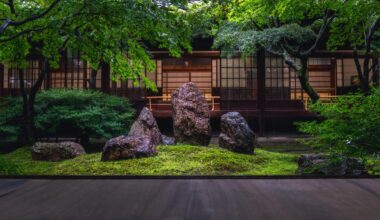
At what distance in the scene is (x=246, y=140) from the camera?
327 inches

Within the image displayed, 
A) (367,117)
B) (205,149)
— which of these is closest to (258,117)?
(205,149)

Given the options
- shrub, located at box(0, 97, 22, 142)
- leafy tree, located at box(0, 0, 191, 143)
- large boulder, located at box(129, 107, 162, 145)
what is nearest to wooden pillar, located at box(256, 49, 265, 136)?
large boulder, located at box(129, 107, 162, 145)

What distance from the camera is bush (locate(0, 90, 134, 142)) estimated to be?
373 inches

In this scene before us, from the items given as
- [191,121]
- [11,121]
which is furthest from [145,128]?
[11,121]

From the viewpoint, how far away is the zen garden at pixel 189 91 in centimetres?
482

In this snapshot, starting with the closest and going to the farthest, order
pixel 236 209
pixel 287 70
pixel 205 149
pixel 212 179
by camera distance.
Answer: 1. pixel 236 209
2. pixel 212 179
3. pixel 205 149
4. pixel 287 70

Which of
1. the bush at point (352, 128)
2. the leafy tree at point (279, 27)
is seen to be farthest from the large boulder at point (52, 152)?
the bush at point (352, 128)

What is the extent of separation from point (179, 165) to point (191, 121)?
6.95ft

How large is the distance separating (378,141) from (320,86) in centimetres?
1196

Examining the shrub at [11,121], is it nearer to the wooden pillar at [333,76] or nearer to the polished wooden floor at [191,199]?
the polished wooden floor at [191,199]

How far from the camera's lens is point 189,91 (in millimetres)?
9305

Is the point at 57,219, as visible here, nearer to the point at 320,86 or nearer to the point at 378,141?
the point at 378,141

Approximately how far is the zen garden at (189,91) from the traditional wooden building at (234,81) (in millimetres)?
50

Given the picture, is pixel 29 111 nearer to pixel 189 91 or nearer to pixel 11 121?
pixel 11 121
